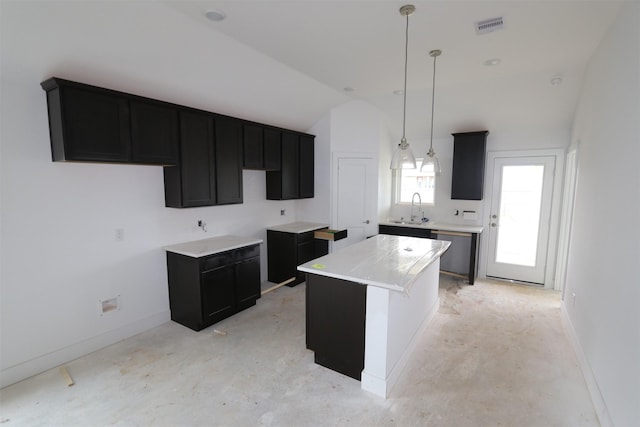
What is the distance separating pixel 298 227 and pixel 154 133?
2506mm

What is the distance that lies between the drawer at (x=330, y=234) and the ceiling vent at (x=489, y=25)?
3107 mm

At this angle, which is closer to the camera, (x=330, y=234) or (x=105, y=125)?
(x=105, y=125)

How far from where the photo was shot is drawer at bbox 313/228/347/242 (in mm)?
4727

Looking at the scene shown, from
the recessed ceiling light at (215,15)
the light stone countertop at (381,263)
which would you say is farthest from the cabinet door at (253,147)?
the light stone countertop at (381,263)

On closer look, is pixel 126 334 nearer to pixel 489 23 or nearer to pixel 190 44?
pixel 190 44

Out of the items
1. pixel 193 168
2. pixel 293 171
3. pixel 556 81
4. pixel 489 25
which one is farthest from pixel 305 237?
pixel 556 81

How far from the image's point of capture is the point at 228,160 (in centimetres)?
378

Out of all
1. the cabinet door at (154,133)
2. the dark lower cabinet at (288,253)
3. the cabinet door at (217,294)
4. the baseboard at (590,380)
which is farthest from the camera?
the dark lower cabinet at (288,253)

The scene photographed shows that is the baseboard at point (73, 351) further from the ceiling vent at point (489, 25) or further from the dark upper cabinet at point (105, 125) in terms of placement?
the ceiling vent at point (489, 25)

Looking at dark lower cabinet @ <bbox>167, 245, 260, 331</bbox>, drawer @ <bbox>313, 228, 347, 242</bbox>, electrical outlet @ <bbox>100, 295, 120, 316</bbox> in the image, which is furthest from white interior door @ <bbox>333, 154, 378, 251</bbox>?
electrical outlet @ <bbox>100, 295, 120, 316</bbox>

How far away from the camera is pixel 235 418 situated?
2.10 m

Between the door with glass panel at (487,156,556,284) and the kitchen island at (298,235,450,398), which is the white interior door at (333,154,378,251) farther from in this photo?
the kitchen island at (298,235,450,398)

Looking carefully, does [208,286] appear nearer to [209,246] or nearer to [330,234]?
[209,246]

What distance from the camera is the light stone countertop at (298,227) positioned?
461cm
